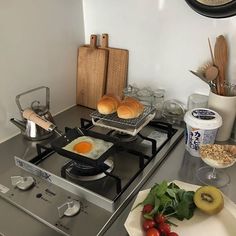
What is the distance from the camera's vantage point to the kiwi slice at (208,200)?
646 mm

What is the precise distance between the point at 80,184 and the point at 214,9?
68cm

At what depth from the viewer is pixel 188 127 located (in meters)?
0.90

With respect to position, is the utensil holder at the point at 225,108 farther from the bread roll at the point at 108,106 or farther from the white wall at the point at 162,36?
the bread roll at the point at 108,106

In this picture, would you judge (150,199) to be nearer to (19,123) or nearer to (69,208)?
(69,208)

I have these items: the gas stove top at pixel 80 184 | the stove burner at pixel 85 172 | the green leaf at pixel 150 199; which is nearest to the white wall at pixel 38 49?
the gas stove top at pixel 80 184

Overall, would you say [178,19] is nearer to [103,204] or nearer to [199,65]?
[199,65]

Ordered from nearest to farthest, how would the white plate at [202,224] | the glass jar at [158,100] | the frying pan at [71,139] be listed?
the white plate at [202,224] → the frying pan at [71,139] → the glass jar at [158,100]

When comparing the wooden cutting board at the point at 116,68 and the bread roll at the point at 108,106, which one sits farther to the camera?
the wooden cutting board at the point at 116,68

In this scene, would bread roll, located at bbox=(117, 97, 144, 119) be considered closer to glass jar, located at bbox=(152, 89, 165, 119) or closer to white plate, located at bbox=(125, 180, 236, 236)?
glass jar, located at bbox=(152, 89, 165, 119)

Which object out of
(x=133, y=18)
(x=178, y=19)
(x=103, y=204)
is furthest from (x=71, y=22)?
(x=103, y=204)

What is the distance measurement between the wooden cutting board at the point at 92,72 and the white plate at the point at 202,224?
636mm

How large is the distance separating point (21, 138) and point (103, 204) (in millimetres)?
489

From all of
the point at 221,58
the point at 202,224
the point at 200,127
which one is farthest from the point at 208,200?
the point at 221,58

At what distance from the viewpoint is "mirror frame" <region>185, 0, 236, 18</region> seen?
2.83ft
